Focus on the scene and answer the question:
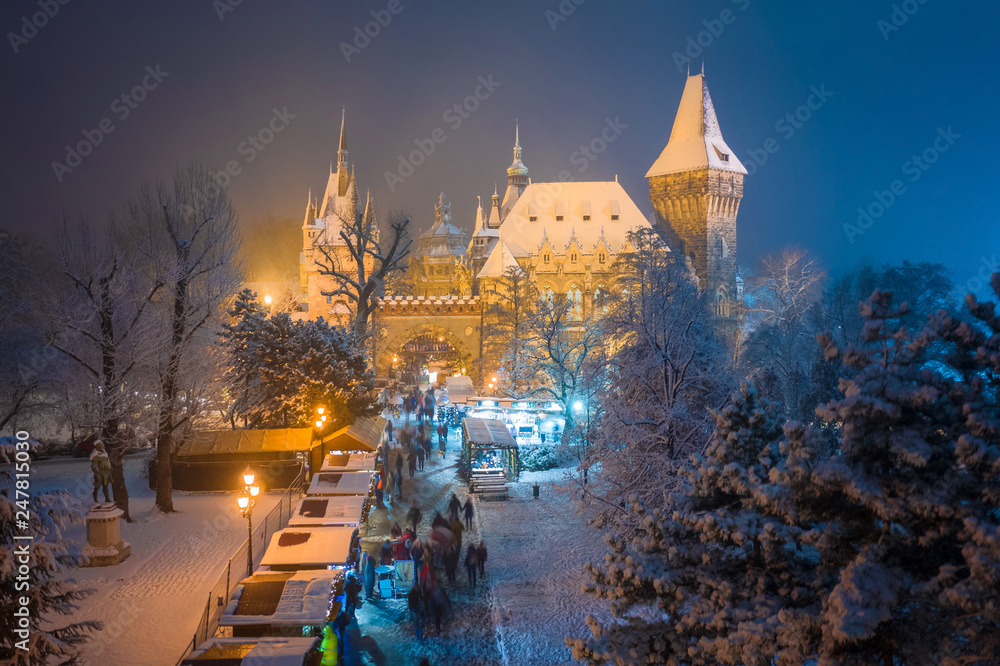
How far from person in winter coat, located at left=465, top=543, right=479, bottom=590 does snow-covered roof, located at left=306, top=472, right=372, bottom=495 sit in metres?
2.10

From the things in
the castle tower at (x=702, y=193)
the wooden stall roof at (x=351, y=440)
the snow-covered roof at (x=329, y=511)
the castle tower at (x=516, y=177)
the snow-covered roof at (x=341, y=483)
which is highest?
the castle tower at (x=516, y=177)

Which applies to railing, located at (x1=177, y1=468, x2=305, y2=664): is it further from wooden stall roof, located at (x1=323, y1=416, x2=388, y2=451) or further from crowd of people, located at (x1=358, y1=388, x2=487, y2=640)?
wooden stall roof, located at (x1=323, y1=416, x2=388, y2=451)

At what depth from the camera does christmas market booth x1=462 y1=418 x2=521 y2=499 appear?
16266mm

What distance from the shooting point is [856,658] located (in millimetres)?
4395

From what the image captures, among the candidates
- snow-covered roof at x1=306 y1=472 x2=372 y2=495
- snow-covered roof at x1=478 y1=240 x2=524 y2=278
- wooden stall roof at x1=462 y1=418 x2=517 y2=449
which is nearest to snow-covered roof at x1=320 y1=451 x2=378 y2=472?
snow-covered roof at x1=306 y1=472 x2=372 y2=495

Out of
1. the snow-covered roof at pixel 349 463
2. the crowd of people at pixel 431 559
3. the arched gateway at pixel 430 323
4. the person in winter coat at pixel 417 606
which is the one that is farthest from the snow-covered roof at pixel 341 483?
the arched gateway at pixel 430 323

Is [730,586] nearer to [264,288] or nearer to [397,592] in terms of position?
[397,592]

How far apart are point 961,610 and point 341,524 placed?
7.84 metres

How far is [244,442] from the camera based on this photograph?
16.2 m

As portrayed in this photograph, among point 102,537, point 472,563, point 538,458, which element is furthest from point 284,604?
point 538,458

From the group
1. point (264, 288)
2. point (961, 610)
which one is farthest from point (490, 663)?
point (264, 288)

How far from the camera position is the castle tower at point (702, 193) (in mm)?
37500

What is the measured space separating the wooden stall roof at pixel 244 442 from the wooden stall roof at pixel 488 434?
4153 mm

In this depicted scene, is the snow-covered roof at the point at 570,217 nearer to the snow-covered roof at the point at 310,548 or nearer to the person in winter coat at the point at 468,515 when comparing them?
the person in winter coat at the point at 468,515
